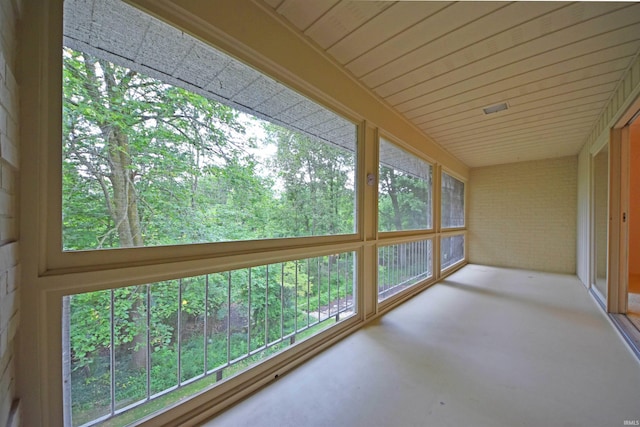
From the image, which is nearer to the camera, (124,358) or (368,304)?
(124,358)

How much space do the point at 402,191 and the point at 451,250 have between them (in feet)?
8.48

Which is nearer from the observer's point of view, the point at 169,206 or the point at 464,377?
the point at 169,206

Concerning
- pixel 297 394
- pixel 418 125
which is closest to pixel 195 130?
pixel 297 394

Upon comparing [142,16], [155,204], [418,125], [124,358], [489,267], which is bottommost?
[489,267]

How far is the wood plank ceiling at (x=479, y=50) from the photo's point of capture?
147cm

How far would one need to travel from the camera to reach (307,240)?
76.1 inches

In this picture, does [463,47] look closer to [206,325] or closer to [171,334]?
[206,325]

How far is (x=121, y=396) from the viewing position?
1219 mm

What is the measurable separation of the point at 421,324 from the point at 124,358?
2353 mm

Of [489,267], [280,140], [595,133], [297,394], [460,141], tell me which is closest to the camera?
[297,394]

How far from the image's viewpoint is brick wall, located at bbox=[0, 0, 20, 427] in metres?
0.71

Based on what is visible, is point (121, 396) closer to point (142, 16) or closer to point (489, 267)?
point (142, 16)

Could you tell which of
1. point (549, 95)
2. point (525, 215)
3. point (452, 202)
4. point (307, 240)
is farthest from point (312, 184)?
point (525, 215)

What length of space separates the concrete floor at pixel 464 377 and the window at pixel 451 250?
6.60 ft
